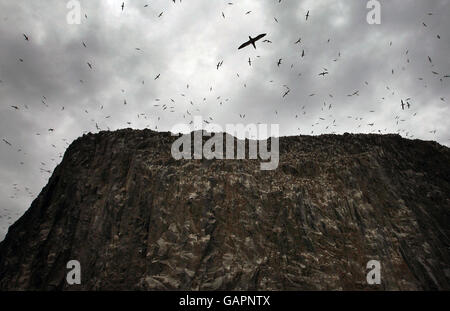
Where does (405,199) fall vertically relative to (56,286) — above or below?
above

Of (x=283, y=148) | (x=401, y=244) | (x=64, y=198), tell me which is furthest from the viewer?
(x=283, y=148)

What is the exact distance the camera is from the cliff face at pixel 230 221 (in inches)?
646

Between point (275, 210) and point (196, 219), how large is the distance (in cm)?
574

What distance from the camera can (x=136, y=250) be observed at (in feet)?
56.1

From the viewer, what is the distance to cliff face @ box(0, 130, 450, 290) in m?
16.4

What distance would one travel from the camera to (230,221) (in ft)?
61.7

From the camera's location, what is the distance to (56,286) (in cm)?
1639
